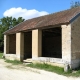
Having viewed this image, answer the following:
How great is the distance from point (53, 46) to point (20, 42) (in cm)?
449

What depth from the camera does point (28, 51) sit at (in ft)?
73.5

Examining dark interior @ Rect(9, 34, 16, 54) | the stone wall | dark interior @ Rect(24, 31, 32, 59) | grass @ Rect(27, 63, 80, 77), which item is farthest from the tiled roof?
dark interior @ Rect(9, 34, 16, 54)

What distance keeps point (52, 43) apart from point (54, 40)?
493mm

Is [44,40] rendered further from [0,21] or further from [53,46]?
[0,21]

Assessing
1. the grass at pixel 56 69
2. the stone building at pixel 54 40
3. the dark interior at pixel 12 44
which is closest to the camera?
the grass at pixel 56 69

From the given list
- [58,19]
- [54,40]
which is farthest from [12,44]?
[58,19]

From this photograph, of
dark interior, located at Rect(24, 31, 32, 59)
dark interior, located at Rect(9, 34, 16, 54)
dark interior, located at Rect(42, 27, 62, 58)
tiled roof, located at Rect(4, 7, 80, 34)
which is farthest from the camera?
dark interior, located at Rect(9, 34, 16, 54)

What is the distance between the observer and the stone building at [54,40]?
13216mm

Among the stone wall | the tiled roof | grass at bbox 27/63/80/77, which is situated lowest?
grass at bbox 27/63/80/77

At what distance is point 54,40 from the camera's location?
22.0 metres

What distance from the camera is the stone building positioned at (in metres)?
13.2

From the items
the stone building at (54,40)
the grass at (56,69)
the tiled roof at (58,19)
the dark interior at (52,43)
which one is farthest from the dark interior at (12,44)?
the grass at (56,69)

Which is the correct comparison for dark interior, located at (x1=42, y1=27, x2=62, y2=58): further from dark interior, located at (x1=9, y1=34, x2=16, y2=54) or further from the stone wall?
dark interior, located at (x1=9, y1=34, x2=16, y2=54)

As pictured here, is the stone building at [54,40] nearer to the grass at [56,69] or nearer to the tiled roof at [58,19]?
the tiled roof at [58,19]
